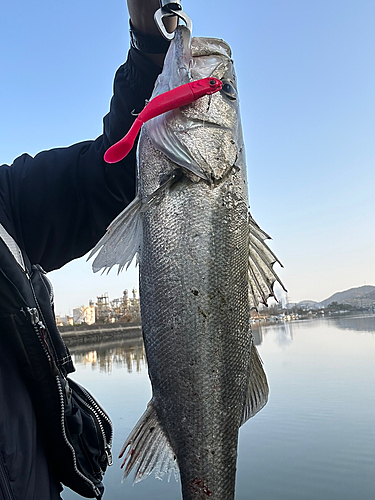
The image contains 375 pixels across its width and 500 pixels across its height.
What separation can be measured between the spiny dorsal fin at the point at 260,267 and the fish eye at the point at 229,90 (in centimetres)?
50

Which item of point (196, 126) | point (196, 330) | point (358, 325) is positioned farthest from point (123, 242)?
point (358, 325)

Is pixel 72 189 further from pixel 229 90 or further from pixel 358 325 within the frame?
pixel 358 325

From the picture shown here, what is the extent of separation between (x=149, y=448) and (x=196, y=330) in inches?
17.7

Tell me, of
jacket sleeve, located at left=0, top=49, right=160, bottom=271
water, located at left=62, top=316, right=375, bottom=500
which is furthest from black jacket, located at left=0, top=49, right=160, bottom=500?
water, located at left=62, top=316, right=375, bottom=500

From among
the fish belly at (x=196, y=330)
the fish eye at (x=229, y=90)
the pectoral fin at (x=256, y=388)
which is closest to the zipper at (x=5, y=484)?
the fish belly at (x=196, y=330)

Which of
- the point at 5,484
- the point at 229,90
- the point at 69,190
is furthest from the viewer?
the point at 69,190

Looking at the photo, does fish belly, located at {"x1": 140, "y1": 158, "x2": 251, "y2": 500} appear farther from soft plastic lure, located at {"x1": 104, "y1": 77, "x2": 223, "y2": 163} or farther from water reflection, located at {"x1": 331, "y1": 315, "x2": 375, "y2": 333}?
water reflection, located at {"x1": 331, "y1": 315, "x2": 375, "y2": 333}

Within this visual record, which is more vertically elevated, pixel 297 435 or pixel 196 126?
pixel 196 126

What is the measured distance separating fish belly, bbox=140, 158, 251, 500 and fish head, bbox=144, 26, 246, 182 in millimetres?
98

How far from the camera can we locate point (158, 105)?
113cm

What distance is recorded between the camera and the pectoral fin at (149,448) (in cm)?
Result: 121

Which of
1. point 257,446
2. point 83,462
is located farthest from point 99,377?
point 83,462

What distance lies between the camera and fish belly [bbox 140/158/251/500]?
1.16 m

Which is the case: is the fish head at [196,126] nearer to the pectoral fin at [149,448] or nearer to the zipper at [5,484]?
the pectoral fin at [149,448]
